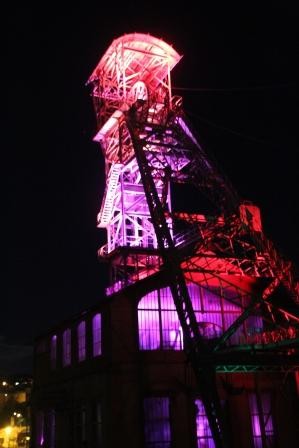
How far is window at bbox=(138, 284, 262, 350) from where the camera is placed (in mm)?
25328

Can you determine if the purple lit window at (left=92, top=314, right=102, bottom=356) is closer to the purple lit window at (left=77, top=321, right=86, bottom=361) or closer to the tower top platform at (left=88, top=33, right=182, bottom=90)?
the purple lit window at (left=77, top=321, right=86, bottom=361)

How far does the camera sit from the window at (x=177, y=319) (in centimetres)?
2533

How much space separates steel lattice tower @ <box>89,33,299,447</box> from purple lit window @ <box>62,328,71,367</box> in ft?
15.4

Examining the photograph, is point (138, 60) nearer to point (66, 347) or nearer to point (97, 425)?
point (66, 347)

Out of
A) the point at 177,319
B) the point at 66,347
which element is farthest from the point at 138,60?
the point at 177,319

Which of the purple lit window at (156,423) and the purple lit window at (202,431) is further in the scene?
the purple lit window at (202,431)

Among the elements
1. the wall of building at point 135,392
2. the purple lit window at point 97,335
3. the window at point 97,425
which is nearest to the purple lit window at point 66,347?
the wall of building at point 135,392

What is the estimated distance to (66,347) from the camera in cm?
3188

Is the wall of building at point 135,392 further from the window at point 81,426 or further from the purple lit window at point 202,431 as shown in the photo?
the purple lit window at point 202,431

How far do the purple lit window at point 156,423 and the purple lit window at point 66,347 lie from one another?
8.43 meters

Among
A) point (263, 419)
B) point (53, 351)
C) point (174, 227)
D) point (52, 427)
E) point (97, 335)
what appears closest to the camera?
point (263, 419)

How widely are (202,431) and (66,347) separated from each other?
10.8 meters

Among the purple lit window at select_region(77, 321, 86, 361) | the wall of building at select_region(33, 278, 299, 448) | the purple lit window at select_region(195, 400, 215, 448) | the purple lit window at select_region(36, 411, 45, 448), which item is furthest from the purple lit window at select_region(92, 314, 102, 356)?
the purple lit window at select_region(36, 411, 45, 448)

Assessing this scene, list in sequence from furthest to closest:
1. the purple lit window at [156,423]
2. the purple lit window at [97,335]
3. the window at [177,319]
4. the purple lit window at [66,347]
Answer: the purple lit window at [66,347] → the purple lit window at [97,335] → the window at [177,319] → the purple lit window at [156,423]
